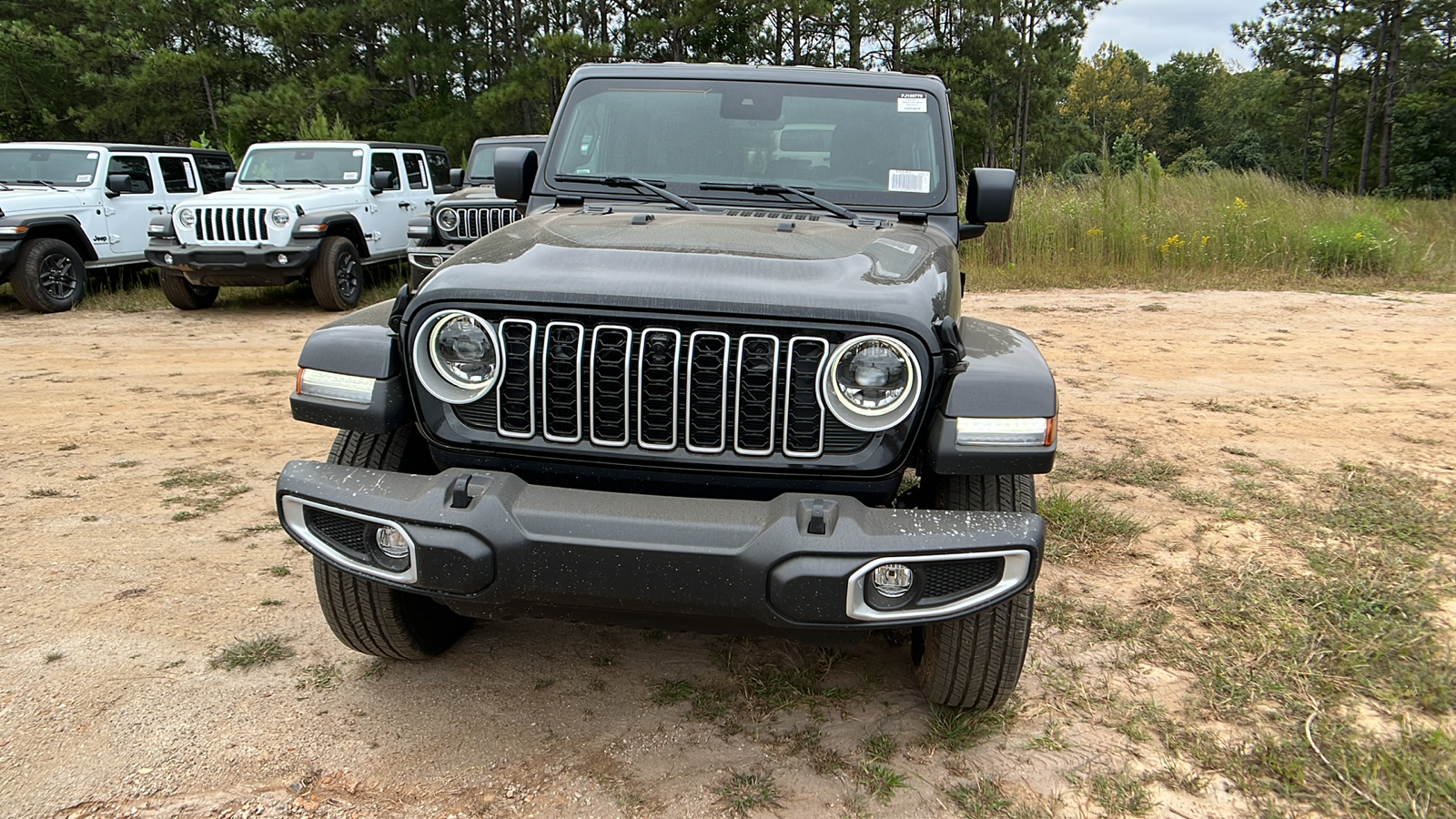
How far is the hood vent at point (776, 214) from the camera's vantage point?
302 centimetres

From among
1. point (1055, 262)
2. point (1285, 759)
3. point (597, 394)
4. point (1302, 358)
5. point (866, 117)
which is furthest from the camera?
point (1055, 262)

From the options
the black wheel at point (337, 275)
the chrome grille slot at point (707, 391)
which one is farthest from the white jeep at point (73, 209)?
the chrome grille slot at point (707, 391)

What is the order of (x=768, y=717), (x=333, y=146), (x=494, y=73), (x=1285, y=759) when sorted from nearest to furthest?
(x=1285, y=759)
(x=768, y=717)
(x=333, y=146)
(x=494, y=73)

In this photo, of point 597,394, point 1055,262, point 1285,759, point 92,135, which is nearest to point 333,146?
point 1055,262

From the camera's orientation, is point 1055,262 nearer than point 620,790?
No

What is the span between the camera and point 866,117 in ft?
11.2

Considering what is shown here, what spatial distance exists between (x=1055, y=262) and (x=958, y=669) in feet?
35.6

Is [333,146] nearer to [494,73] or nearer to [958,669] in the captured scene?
[958,669]

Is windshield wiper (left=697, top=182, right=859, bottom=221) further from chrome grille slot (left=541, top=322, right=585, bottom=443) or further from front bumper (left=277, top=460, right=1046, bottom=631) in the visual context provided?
front bumper (left=277, top=460, right=1046, bottom=631)

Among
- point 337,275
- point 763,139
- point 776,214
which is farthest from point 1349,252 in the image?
point 337,275

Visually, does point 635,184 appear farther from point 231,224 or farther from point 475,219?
point 231,224

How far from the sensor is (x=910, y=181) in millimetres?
3314

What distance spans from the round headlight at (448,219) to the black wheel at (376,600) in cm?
656

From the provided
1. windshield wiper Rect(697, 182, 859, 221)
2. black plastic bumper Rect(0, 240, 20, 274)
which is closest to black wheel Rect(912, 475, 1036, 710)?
windshield wiper Rect(697, 182, 859, 221)
